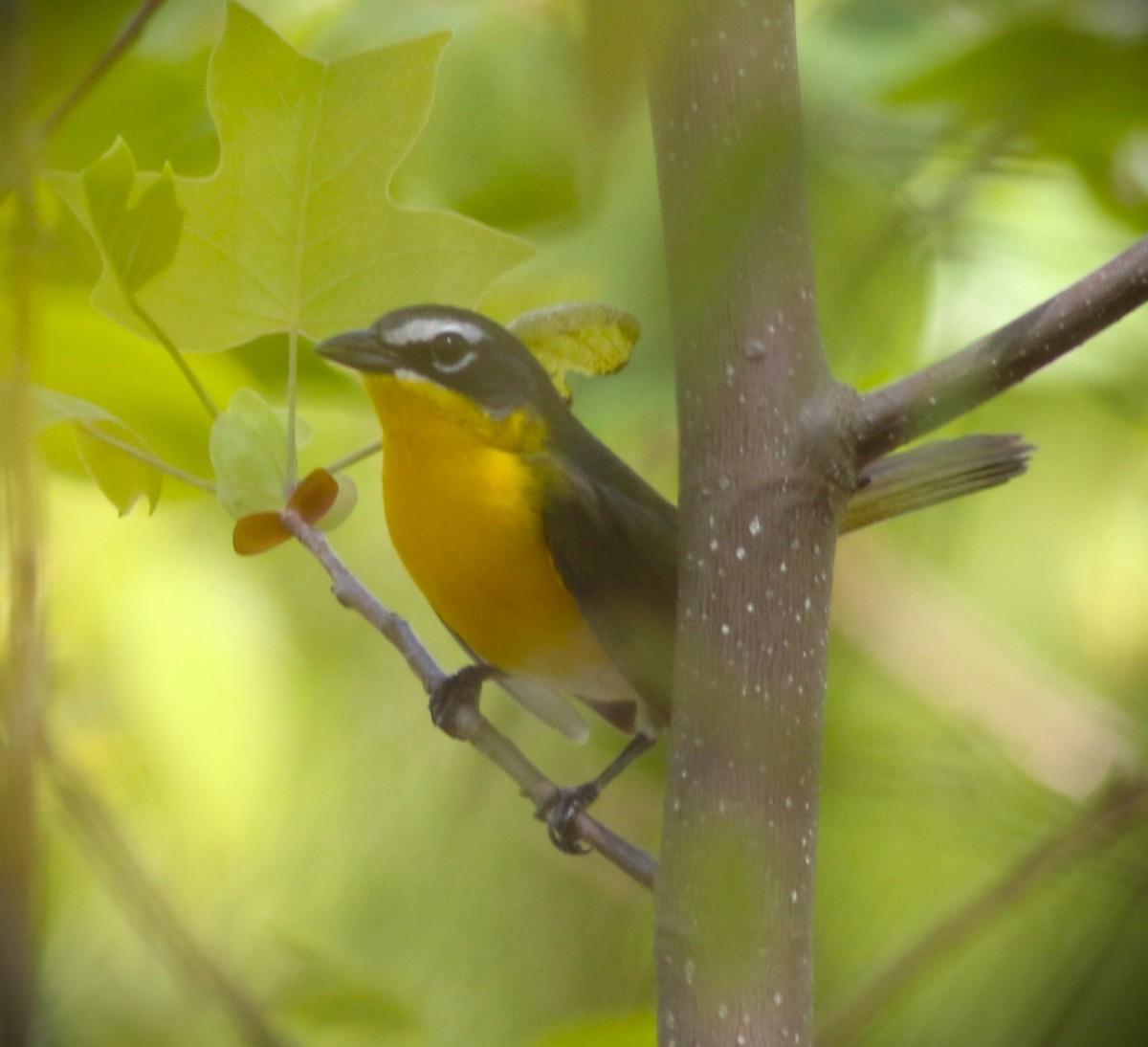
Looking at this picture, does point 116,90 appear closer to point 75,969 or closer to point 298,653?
point 75,969

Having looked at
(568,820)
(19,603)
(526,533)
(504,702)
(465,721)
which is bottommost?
(504,702)

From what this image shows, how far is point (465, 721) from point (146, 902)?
0.33 metres

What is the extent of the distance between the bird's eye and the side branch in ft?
1.53

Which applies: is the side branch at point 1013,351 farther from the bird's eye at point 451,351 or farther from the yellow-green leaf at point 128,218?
the bird's eye at point 451,351

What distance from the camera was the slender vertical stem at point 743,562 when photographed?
602 mm

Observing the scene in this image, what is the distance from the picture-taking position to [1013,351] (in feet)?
1.94

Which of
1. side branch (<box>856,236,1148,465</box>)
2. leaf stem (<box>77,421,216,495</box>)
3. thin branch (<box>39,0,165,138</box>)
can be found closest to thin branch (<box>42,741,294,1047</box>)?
leaf stem (<box>77,421,216,495</box>)

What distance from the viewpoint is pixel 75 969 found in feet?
3.61

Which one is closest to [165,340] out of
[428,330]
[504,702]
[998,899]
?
[428,330]

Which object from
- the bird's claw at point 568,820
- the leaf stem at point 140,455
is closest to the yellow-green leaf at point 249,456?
the leaf stem at point 140,455

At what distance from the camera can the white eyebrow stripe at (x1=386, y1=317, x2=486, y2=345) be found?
0.94 m

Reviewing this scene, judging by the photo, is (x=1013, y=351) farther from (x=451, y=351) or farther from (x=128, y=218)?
(x=451, y=351)

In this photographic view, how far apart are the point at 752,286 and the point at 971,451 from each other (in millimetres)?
284

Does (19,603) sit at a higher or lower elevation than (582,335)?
higher
